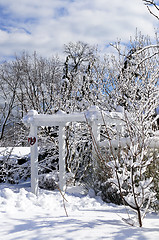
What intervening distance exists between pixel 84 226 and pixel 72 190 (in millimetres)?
3553

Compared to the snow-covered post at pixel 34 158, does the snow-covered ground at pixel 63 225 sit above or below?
below

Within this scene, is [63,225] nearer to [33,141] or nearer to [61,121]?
[33,141]

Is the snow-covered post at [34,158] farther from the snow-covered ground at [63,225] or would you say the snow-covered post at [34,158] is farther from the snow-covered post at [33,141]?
the snow-covered ground at [63,225]

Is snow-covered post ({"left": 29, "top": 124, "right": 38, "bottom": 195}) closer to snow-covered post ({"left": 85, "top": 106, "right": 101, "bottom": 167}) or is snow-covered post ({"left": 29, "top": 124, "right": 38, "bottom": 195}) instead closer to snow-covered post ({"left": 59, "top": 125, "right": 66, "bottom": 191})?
snow-covered post ({"left": 59, "top": 125, "right": 66, "bottom": 191})

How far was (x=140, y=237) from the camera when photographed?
111 inches

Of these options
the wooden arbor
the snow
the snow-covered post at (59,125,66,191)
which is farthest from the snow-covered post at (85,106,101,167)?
the snow

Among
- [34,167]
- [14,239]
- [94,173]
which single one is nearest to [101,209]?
[94,173]

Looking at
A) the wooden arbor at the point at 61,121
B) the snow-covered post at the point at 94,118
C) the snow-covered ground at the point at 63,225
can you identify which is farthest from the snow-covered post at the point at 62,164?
the snow-covered ground at the point at 63,225

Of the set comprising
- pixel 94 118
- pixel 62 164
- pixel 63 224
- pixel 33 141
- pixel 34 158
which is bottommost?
pixel 63 224

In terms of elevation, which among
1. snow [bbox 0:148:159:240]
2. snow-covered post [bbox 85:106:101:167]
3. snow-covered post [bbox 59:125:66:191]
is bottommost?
snow [bbox 0:148:159:240]

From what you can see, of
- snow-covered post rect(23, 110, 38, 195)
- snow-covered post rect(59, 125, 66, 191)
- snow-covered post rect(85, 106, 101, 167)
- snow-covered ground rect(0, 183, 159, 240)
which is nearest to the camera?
snow-covered ground rect(0, 183, 159, 240)

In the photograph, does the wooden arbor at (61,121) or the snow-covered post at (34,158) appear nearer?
the wooden arbor at (61,121)

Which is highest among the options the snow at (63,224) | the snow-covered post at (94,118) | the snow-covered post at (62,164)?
the snow-covered post at (94,118)

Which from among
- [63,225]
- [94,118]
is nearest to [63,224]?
[63,225]
